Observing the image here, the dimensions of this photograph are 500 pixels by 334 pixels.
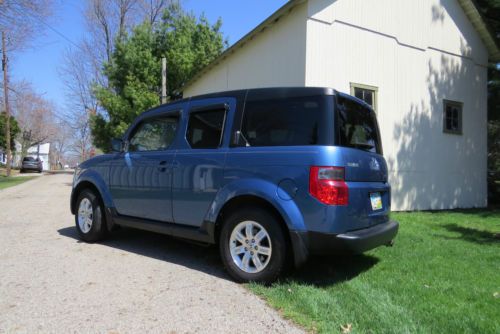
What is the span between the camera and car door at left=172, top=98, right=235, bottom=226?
4.53 m

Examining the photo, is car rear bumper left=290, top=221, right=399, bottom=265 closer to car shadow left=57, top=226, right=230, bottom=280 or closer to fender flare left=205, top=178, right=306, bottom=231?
fender flare left=205, top=178, right=306, bottom=231

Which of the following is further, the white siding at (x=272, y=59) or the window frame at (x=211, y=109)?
the white siding at (x=272, y=59)

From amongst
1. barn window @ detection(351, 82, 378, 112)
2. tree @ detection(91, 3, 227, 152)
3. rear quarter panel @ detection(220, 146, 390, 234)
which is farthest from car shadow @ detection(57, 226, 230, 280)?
tree @ detection(91, 3, 227, 152)

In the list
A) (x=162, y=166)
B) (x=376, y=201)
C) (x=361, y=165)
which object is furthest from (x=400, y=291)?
(x=162, y=166)

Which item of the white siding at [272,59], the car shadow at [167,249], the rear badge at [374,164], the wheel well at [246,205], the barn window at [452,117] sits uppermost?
the white siding at [272,59]

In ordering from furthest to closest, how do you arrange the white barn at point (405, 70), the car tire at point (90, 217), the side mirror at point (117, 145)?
the white barn at point (405, 70), the car tire at point (90, 217), the side mirror at point (117, 145)

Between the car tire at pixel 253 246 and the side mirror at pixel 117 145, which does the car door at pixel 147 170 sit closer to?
the side mirror at pixel 117 145

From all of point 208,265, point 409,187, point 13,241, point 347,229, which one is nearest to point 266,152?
point 347,229

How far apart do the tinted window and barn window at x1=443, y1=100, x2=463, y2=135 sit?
9480 mm

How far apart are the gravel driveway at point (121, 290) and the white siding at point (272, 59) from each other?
5.66 m

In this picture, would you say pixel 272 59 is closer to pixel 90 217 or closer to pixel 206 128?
pixel 206 128

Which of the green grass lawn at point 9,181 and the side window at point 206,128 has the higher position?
the side window at point 206,128

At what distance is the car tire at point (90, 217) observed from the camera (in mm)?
5996

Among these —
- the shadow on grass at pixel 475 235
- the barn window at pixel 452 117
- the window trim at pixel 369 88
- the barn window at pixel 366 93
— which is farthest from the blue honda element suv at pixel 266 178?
the barn window at pixel 452 117
